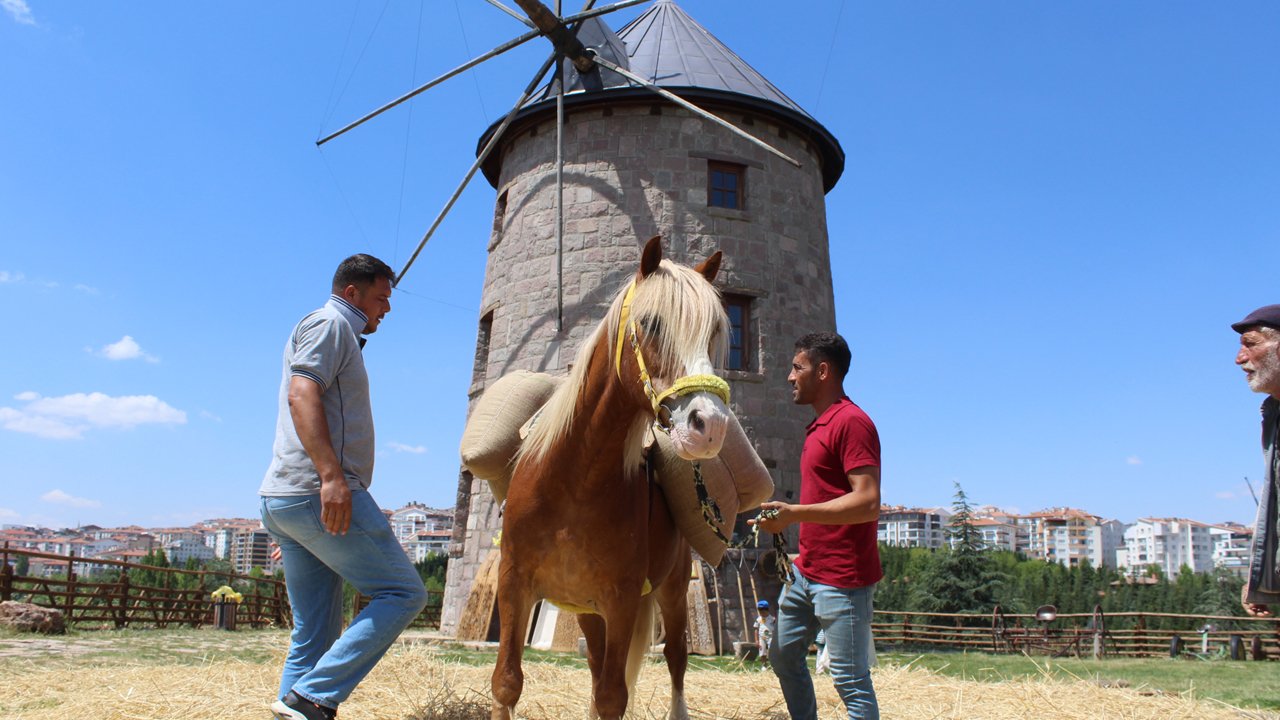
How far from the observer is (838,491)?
160 inches

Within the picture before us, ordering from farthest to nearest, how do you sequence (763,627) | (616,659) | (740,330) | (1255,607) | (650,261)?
(740,330)
(763,627)
(616,659)
(650,261)
(1255,607)

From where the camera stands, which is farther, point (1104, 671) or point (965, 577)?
point (965, 577)

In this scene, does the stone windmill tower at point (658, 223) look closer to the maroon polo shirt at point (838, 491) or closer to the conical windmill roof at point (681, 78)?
the conical windmill roof at point (681, 78)

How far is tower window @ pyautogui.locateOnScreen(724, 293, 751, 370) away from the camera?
Result: 14.6m

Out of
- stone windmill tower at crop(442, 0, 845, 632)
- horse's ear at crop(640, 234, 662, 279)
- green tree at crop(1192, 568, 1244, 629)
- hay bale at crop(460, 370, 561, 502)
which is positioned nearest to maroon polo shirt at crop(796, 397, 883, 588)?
horse's ear at crop(640, 234, 662, 279)

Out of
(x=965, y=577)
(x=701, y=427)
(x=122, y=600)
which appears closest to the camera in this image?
(x=701, y=427)

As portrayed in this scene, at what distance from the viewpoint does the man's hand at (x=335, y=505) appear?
11.3 feet

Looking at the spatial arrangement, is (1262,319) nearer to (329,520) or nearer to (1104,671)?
(329,520)

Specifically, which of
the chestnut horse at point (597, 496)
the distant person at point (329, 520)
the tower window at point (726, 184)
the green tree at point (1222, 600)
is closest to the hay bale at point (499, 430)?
the chestnut horse at point (597, 496)

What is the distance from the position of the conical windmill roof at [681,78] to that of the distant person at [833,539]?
456 inches

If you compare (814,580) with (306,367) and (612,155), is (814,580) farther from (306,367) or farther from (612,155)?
(612,155)

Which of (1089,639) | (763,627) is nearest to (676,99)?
(763,627)

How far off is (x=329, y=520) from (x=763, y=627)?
964cm

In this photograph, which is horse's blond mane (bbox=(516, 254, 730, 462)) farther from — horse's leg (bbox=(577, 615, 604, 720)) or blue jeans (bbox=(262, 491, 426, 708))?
horse's leg (bbox=(577, 615, 604, 720))
